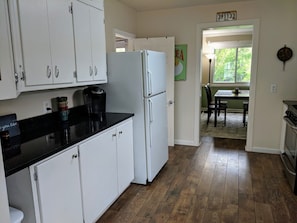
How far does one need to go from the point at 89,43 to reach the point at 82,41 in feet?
0.39

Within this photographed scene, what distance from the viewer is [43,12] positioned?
184 centimetres

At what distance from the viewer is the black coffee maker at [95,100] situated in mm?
2693

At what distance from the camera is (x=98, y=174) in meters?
2.15

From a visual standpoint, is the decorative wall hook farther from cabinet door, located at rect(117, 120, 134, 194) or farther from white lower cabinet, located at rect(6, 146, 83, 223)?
white lower cabinet, located at rect(6, 146, 83, 223)

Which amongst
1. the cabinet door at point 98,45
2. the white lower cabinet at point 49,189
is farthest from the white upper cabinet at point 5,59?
the cabinet door at point 98,45

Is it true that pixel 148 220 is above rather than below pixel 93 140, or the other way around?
below

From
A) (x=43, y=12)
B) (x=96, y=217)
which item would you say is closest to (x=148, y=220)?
(x=96, y=217)

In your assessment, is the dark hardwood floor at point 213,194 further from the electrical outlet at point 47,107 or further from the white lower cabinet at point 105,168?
the electrical outlet at point 47,107

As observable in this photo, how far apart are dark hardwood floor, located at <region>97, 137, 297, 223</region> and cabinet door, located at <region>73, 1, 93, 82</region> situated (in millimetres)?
1459

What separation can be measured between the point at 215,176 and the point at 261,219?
943 millimetres

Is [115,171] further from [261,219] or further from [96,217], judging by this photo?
[261,219]

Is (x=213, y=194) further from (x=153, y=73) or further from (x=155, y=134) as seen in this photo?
(x=153, y=73)

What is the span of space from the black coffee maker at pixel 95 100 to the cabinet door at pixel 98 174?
19.8 inches

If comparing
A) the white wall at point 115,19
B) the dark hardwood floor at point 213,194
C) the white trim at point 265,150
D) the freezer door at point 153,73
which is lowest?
the dark hardwood floor at point 213,194
